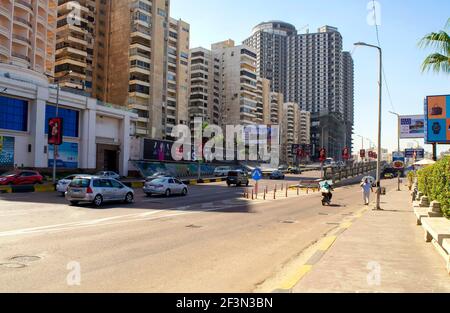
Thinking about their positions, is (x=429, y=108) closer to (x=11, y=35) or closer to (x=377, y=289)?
(x=377, y=289)

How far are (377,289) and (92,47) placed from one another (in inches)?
3610

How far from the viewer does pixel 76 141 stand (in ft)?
163

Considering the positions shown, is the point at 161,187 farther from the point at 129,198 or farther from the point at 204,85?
the point at 204,85

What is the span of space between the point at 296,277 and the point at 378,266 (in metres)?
1.90

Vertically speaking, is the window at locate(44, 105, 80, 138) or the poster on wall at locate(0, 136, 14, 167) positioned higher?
the window at locate(44, 105, 80, 138)

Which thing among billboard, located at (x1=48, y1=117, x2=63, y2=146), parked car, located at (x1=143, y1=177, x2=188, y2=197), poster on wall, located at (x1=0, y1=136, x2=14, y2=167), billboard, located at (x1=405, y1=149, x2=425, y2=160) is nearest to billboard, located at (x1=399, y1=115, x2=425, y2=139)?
billboard, located at (x1=405, y1=149, x2=425, y2=160)

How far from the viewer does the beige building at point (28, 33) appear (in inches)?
2055

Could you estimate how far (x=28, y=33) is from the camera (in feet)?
190

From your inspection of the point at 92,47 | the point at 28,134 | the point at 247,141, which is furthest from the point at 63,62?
the point at 247,141

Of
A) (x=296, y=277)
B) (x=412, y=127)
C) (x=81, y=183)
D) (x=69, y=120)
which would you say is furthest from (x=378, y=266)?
(x=412, y=127)

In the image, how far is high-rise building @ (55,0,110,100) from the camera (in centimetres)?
8000

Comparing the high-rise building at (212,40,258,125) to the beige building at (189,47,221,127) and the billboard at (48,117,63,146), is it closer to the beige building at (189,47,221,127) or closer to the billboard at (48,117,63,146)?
the beige building at (189,47,221,127)

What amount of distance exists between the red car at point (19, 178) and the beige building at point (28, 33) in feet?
76.6

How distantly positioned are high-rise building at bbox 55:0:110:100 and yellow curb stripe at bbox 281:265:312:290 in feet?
245
